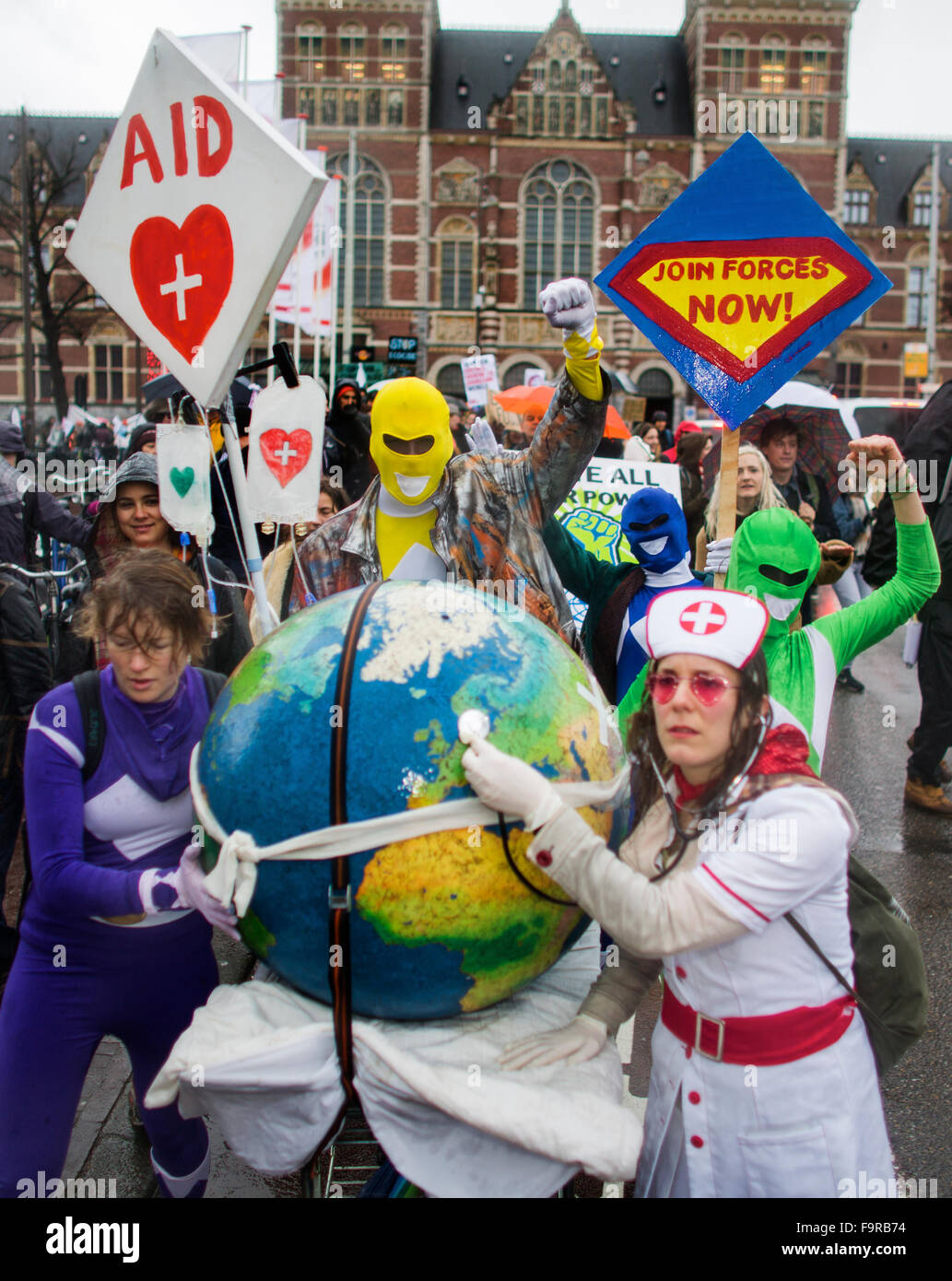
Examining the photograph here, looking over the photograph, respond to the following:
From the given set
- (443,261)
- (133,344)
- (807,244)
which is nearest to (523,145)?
(443,261)

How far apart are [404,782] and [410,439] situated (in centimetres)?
121

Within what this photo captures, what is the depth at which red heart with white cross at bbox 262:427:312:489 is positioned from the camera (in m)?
3.25

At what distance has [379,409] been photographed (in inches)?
101

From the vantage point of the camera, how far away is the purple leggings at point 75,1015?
212 centimetres

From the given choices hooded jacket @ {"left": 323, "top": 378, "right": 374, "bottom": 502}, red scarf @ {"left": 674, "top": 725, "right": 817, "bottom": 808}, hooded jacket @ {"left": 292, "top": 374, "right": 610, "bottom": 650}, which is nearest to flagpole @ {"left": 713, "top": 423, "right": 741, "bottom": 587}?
hooded jacket @ {"left": 292, "top": 374, "right": 610, "bottom": 650}

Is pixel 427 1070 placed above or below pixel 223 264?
below

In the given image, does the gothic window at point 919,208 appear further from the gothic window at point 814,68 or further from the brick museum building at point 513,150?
the gothic window at point 814,68

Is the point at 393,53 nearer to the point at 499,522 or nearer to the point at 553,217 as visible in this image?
the point at 553,217

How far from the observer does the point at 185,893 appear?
190 centimetres

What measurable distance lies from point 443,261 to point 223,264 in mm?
38916

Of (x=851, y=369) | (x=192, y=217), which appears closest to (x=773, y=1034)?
(x=192, y=217)
